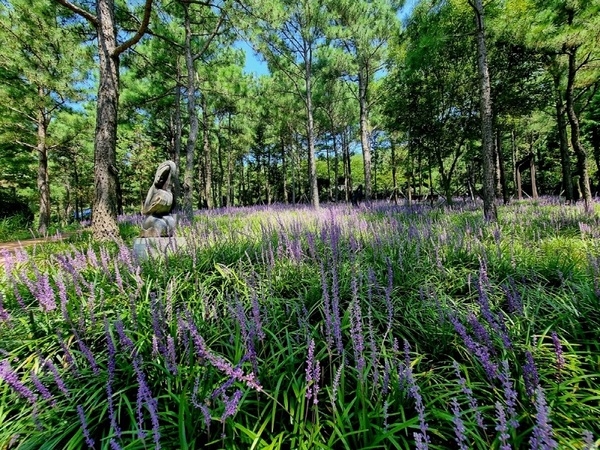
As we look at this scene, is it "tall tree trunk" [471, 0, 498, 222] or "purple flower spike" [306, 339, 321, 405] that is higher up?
"tall tree trunk" [471, 0, 498, 222]

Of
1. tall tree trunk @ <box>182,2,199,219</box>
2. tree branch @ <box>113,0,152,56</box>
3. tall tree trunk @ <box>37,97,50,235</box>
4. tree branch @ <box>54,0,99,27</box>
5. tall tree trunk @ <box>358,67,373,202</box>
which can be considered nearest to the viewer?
tree branch @ <box>54,0,99,27</box>

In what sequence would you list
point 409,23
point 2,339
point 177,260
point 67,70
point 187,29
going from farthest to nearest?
point 67,70 < point 187,29 < point 409,23 < point 177,260 < point 2,339

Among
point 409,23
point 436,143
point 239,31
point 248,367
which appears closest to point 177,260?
point 248,367

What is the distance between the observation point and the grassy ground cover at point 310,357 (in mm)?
1327

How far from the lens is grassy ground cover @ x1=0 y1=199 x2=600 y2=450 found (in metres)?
1.33

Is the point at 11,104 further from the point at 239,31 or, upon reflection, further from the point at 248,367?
the point at 248,367

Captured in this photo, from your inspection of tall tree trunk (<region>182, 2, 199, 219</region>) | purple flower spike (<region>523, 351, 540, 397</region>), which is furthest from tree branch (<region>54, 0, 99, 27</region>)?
purple flower spike (<region>523, 351, 540, 397</region>)

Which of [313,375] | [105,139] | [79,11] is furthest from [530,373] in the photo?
[79,11]

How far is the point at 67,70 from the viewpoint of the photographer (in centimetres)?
994

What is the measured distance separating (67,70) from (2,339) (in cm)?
1160

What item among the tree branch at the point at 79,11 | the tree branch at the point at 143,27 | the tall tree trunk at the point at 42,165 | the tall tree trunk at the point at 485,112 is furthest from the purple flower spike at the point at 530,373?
the tall tree trunk at the point at 42,165

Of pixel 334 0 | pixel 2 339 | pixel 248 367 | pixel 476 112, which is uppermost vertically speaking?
pixel 334 0

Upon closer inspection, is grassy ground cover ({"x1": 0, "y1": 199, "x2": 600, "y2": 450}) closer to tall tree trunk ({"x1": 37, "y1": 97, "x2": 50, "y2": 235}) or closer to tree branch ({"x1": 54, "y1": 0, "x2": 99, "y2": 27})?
tree branch ({"x1": 54, "y1": 0, "x2": 99, "y2": 27})

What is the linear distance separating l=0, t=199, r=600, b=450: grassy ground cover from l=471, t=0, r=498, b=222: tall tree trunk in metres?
1.88
